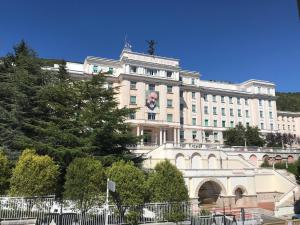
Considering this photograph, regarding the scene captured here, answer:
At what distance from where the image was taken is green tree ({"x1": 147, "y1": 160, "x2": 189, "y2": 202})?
19.4m

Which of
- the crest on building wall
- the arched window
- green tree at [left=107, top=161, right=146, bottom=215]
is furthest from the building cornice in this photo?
green tree at [left=107, top=161, right=146, bottom=215]

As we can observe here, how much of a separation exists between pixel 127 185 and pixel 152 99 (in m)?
35.8

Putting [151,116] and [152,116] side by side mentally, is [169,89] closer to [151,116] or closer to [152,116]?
[152,116]

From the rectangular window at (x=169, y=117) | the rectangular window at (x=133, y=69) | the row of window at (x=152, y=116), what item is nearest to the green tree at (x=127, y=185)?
the row of window at (x=152, y=116)

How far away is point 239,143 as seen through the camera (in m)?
53.2

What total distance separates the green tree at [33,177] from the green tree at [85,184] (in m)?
1.15

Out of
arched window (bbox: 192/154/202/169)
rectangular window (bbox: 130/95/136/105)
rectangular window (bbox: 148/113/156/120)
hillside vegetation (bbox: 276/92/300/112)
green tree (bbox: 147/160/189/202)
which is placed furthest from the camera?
hillside vegetation (bbox: 276/92/300/112)

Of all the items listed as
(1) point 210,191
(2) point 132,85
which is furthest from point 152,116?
(1) point 210,191

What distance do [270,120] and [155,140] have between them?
28.3m

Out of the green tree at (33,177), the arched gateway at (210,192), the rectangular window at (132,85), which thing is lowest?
the arched gateway at (210,192)

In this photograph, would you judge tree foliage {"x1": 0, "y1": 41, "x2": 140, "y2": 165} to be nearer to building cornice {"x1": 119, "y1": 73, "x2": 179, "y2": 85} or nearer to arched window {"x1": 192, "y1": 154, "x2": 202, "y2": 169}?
arched window {"x1": 192, "y1": 154, "x2": 202, "y2": 169}

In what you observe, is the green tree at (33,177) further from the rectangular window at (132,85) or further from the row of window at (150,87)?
the row of window at (150,87)

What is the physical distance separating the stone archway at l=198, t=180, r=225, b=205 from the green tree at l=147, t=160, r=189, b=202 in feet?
47.8

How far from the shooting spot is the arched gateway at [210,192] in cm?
3434
